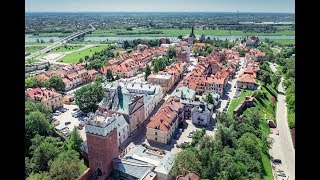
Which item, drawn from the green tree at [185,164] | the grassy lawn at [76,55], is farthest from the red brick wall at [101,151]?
the grassy lawn at [76,55]

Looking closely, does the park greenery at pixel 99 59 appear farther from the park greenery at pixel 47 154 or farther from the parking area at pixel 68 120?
the park greenery at pixel 47 154

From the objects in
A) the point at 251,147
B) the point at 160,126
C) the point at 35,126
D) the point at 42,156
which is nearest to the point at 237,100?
the point at 251,147
